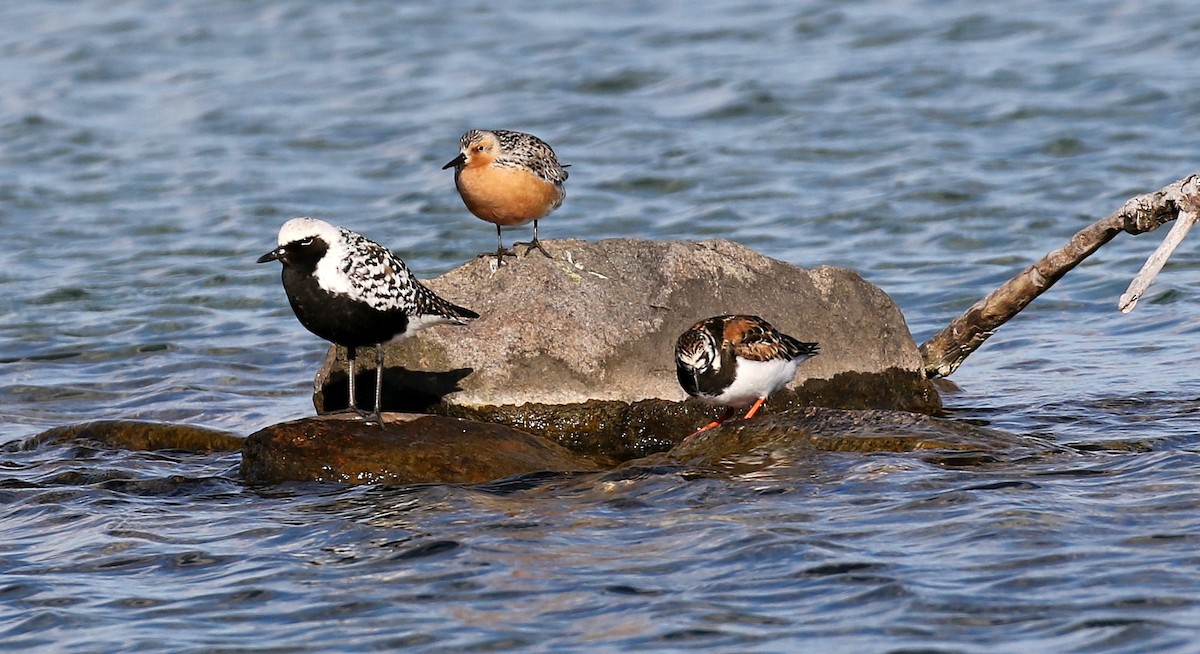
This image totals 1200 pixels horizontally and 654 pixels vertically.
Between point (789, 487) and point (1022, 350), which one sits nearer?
point (789, 487)

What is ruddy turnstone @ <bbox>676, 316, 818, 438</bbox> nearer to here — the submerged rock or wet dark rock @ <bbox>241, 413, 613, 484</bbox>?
the submerged rock

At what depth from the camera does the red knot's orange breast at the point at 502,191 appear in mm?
10367

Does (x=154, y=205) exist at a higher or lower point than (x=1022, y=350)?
higher

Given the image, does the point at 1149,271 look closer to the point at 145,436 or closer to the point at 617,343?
the point at 617,343

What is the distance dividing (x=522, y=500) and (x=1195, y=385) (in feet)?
16.6

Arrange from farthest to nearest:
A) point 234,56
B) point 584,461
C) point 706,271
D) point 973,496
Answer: point 234,56, point 706,271, point 584,461, point 973,496

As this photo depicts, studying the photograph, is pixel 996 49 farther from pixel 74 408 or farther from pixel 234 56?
pixel 74 408

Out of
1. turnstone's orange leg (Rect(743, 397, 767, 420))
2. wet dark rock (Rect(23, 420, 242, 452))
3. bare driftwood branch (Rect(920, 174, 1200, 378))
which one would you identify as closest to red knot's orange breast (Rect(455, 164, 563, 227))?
turnstone's orange leg (Rect(743, 397, 767, 420))

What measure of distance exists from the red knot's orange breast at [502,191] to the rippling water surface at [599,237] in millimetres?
2280

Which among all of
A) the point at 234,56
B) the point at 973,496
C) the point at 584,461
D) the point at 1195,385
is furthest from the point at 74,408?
the point at 234,56

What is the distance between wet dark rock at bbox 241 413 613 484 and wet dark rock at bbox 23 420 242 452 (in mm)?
1091

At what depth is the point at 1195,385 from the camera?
1081cm

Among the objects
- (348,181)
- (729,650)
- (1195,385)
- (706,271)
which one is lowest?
(729,650)

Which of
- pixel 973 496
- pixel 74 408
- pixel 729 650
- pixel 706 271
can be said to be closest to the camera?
pixel 729 650
